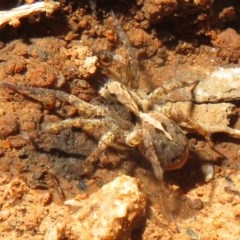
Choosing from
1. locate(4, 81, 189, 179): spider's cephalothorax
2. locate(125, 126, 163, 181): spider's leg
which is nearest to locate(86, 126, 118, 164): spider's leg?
locate(4, 81, 189, 179): spider's cephalothorax

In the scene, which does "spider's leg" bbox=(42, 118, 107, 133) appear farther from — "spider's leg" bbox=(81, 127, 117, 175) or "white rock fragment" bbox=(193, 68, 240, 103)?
"white rock fragment" bbox=(193, 68, 240, 103)

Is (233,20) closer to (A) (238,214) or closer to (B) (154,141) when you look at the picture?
(B) (154,141)

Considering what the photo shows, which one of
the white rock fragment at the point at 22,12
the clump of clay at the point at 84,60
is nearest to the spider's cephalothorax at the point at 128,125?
the clump of clay at the point at 84,60

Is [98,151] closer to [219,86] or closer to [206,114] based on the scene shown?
[206,114]

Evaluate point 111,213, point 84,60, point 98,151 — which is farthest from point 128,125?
point 111,213

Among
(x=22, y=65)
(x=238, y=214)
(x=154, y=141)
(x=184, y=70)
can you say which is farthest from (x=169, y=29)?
(x=238, y=214)

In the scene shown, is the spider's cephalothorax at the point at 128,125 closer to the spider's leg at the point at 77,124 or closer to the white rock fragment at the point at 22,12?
the spider's leg at the point at 77,124
